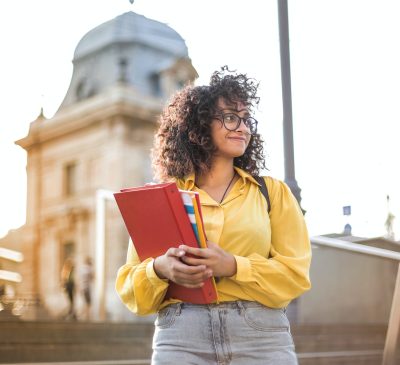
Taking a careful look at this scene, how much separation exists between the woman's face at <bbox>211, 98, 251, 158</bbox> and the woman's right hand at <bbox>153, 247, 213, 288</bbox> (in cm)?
44

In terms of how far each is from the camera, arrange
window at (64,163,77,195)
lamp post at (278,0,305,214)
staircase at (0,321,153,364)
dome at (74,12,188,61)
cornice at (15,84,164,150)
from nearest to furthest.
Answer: lamp post at (278,0,305,214)
staircase at (0,321,153,364)
cornice at (15,84,164,150)
window at (64,163,77,195)
dome at (74,12,188,61)

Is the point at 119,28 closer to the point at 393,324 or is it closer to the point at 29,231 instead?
the point at 29,231

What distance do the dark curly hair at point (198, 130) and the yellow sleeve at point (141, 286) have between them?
13.5 inches

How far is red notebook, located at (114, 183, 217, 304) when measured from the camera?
7.43 ft

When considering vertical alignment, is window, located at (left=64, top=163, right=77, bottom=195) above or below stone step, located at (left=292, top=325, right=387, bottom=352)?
above

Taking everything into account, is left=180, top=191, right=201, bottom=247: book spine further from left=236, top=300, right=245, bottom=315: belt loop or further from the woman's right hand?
left=236, top=300, right=245, bottom=315: belt loop

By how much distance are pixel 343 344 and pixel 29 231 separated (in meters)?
25.0

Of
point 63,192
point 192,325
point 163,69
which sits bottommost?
point 192,325

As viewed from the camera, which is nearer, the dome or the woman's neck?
the woman's neck

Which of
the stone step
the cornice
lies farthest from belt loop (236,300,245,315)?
the cornice

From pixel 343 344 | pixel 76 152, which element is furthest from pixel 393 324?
pixel 76 152

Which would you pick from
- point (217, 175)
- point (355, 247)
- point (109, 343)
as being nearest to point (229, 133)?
point (217, 175)

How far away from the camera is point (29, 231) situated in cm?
3178

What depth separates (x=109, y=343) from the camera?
7.90m
